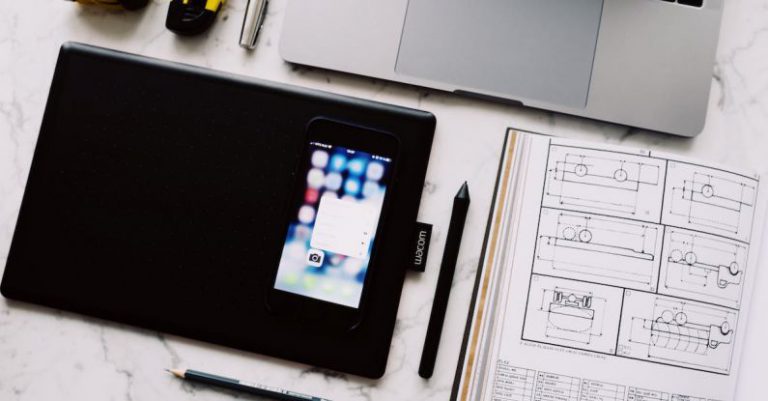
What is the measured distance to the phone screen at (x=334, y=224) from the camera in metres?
0.61

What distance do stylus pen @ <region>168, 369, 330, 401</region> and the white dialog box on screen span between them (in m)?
0.14

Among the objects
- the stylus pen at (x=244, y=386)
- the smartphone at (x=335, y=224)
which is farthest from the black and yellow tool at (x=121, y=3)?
the stylus pen at (x=244, y=386)

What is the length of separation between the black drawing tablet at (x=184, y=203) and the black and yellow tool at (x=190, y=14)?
0.04 metres

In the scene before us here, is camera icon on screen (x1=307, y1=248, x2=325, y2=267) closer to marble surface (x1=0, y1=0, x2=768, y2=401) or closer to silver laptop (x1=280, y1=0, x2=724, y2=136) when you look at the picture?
marble surface (x1=0, y1=0, x2=768, y2=401)

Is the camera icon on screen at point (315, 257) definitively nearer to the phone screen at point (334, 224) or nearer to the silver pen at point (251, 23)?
the phone screen at point (334, 224)

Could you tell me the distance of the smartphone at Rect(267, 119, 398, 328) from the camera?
2.01ft

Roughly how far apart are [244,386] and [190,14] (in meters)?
0.37

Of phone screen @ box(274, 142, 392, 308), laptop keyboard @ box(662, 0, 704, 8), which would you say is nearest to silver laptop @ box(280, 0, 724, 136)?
laptop keyboard @ box(662, 0, 704, 8)

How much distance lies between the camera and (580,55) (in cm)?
62

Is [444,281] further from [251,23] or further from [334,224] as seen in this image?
[251,23]

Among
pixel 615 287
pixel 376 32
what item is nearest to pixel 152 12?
pixel 376 32

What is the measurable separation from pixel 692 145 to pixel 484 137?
21 cm

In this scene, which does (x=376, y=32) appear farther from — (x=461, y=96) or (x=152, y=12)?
(x=152, y=12)

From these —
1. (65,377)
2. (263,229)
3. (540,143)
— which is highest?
(540,143)
